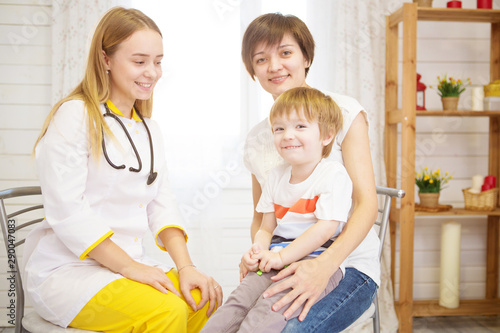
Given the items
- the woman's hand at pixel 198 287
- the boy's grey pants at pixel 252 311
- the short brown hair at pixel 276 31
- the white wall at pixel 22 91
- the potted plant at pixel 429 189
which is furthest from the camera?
the white wall at pixel 22 91

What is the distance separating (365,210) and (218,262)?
1.43 m

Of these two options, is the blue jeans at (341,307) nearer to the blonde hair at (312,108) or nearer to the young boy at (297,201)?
the young boy at (297,201)

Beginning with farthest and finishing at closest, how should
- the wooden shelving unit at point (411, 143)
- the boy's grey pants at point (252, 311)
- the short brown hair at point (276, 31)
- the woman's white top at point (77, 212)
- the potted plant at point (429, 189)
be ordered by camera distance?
the potted plant at point (429, 189) < the wooden shelving unit at point (411, 143) < the short brown hair at point (276, 31) < the woman's white top at point (77, 212) < the boy's grey pants at point (252, 311)

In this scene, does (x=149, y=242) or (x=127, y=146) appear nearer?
(x=127, y=146)

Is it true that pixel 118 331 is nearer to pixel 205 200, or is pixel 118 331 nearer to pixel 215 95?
pixel 205 200

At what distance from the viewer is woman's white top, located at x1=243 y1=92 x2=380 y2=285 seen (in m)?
1.38

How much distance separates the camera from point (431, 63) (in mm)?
2889

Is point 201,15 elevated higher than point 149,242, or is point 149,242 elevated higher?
point 201,15

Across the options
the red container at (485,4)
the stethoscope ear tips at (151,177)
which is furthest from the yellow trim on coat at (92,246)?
the red container at (485,4)

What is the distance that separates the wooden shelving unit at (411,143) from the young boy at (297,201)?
124 cm

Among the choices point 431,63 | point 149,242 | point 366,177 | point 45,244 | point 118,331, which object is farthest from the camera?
point 431,63

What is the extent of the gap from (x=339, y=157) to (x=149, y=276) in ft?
2.16

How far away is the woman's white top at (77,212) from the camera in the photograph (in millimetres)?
1231

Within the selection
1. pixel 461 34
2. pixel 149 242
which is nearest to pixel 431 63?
pixel 461 34
